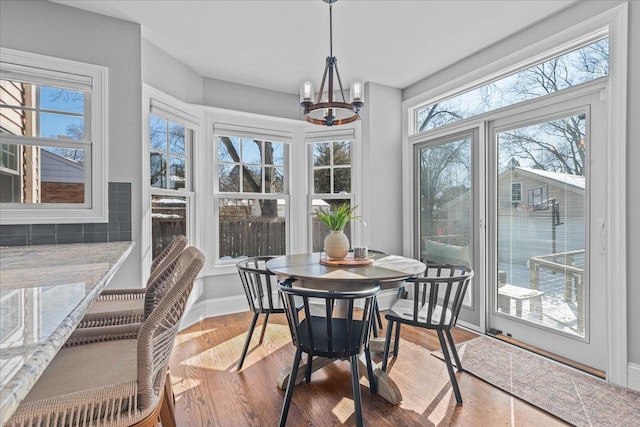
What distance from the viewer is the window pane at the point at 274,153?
420 centimetres

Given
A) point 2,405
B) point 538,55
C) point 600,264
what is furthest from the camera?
point 538,55

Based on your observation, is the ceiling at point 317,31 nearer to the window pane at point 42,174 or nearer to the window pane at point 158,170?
the window pane at point 158,170

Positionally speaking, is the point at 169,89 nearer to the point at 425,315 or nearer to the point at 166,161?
the point at 166,161

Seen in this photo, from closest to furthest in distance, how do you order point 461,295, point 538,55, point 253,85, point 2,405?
point 2,405 → point 461,295 → point 538,55 → point 253,85

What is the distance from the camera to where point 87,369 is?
112cm

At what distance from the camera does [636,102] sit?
2213mm

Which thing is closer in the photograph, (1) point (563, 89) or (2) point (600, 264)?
(2) point (600, 264)

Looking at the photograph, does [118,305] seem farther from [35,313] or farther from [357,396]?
[357,396]

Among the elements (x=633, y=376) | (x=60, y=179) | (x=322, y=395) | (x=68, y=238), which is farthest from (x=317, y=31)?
(x=633, y=376)

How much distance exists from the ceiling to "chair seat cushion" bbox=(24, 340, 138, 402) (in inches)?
94.3

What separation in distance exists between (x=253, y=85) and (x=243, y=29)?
1148 millimetres

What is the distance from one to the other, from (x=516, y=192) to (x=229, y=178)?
2.95 metres

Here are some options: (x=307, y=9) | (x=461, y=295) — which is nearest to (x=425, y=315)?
(x=461, y=295)

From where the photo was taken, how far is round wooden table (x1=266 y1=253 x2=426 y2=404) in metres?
2.05
